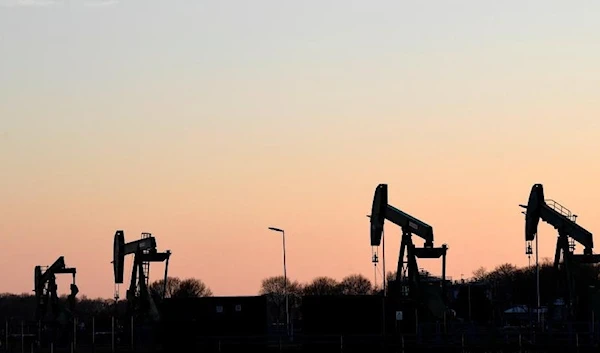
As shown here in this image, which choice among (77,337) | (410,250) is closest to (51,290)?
(77,337)

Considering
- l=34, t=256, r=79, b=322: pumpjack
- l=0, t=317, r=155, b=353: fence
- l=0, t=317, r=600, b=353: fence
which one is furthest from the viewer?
l=34, t=256, r=79, b=322: pumpjack

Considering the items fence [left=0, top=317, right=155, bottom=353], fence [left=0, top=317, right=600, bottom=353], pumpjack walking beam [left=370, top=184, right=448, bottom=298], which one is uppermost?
pumpjack walking beam [left=370, top=184, right=448, bottom=298]

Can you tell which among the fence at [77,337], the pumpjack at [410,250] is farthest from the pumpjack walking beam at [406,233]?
the fence at [77,337]

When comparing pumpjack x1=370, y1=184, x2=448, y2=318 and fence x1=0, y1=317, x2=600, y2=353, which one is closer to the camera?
fence x1=0, y1=317, x2=600, y2=353

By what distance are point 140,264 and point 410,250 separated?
21.5 metres

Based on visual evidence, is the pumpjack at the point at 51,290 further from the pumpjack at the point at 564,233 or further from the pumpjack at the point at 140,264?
the pumpjack at the point at 564,233

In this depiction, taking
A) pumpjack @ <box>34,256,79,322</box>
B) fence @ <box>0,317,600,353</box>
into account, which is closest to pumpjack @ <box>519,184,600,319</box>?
fence @ <box>0,317,600,353</box>

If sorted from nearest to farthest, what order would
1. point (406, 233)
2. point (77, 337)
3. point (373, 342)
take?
point (373, 342)
point (406, 233)
point (77, 337)

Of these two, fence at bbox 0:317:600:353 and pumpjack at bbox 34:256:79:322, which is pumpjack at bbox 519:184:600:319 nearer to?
Result: fence at bbox 0:317:600:353

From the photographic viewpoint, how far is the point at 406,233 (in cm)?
10475

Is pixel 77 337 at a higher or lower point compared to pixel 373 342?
higher

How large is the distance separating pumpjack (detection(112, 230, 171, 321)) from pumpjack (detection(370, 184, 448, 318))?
1785 cm

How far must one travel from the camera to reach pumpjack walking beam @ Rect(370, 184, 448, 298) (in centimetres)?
10081

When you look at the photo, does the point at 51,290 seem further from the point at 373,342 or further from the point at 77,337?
the point at 373,342
